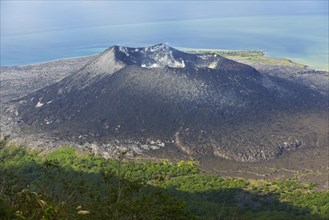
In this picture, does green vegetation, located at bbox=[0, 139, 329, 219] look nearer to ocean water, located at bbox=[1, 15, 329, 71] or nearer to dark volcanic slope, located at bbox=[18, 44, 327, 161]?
dark volcanic slope, located at bbox=[18, 44, 327, 161]

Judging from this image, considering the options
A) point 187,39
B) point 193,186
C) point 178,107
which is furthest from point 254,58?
point 193,186

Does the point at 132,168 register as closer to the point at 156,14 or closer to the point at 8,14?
the point at 156,14

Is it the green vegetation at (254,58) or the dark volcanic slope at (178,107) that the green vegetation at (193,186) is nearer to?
the dark volcanic slope at (178,107)

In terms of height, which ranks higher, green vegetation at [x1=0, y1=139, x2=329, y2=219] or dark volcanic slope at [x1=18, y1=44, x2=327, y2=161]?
dark volcanic slope at [x1=18, y1=44, x2=327, y2=161]

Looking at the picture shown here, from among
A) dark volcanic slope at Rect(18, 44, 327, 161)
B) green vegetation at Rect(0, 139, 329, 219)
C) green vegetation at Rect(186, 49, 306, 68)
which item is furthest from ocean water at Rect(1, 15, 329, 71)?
green vegetation at Rect(0, 139, 329, 219)

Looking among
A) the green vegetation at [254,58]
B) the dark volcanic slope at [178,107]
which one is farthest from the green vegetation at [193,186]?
the green vegetation at [254,58]

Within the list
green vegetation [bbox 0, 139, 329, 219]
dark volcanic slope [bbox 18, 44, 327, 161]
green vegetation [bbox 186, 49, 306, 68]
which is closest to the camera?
green vegetation [bbox 0, 139, 329, 219]
